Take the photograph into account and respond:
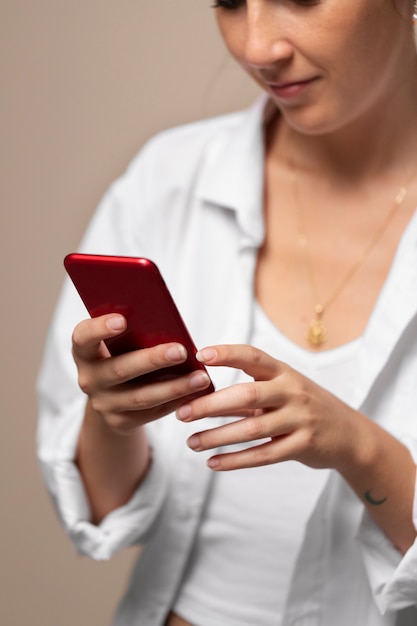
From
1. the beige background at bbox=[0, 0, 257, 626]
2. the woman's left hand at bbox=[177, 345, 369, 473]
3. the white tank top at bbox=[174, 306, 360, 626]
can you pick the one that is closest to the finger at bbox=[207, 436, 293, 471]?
the woman's left hand at bbox=[177, 345, 369, 473]

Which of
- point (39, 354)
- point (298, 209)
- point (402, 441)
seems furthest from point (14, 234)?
point (402, 441)

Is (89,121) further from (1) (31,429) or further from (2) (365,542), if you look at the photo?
(2) (365,542)

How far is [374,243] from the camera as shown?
1173 millimetres

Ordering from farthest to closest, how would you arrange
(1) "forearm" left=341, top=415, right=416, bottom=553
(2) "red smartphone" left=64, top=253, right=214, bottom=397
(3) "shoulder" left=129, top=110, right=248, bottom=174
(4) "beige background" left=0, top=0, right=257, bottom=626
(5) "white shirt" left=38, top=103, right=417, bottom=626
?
Answer: (4) "beige background" left=0, top=0, right=257, bottom=626
(3) "shoulder" left=129, top=110, right=248, bottom=174
(5) "white shirt" left=38, top=103, right=417, bottom=626
(1) "forearm" left=341, top=415, right=416, bottom=553
(2) "red smartphone" left=64, top=253, right=214, bottom=397

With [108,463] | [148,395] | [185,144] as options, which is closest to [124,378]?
[148,395]

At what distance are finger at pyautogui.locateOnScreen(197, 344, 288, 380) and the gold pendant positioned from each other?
0.89ft

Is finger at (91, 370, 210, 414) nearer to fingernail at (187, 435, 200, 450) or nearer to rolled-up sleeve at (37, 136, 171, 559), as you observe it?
fingernail at (187, 435, 200, 450)

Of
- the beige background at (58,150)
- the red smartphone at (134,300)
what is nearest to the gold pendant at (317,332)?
the red smartphone at (134,300)

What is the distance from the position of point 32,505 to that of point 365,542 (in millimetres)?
1016

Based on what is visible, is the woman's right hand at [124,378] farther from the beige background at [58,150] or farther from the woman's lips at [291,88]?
the beige background at [58,150]

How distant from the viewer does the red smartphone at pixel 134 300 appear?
0.81 m

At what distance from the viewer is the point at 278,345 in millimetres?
1123

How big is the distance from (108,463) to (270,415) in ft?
1.03

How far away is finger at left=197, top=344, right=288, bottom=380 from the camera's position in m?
0.83
